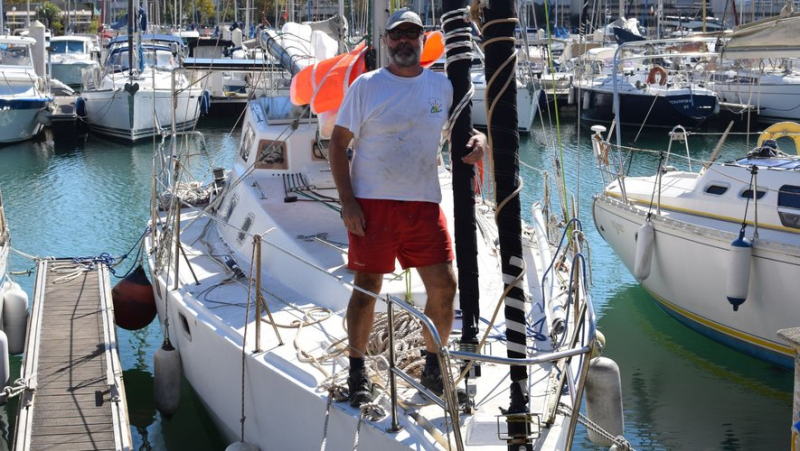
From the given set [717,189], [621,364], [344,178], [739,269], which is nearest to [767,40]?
A: [717,189]

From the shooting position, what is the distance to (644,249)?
10.8 meters

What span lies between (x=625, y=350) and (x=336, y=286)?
15.5ft

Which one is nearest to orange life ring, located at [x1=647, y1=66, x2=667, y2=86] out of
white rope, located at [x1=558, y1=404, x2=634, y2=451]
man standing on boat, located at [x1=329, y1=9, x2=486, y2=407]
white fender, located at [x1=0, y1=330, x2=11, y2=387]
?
white fender, located at [x1=0, y1=330, x2=11, y2=387]

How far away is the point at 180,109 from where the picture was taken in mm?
28812

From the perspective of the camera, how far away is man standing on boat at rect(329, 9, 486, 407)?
5023 millimetres

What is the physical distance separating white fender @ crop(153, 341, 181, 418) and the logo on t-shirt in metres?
4.02

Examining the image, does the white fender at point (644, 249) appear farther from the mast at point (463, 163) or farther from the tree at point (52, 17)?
the tree at point (52, 17)

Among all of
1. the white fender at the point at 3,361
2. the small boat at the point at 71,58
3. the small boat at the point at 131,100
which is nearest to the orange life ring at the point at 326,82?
the white fender at the point at 3,361

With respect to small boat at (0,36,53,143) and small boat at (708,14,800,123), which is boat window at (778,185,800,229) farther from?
small boat at (0,36,53,143)

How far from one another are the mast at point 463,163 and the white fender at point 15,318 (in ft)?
18.8

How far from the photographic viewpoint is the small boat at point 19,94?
25.8 m

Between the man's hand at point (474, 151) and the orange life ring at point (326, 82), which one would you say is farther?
the orange life ring at point (326, 82)

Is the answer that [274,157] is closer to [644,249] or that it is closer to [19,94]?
[644,249]

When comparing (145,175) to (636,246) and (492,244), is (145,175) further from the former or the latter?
(492,244)
